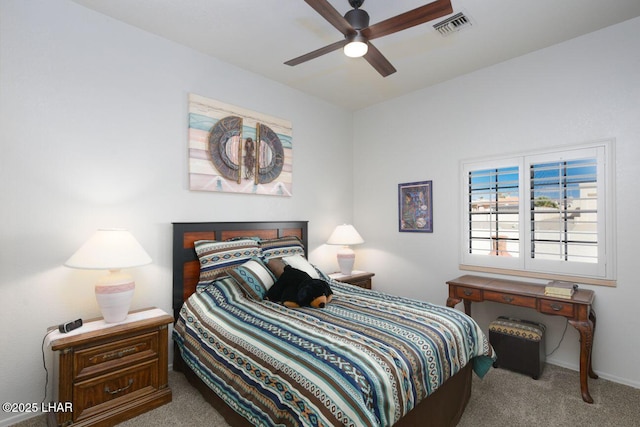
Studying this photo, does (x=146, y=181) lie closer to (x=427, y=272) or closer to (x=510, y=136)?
(x=427, y=272)

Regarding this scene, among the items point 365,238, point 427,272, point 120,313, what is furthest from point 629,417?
point 120,313

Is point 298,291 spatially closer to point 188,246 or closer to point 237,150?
point 188,246

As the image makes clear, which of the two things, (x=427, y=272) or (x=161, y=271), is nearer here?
(x=161, y=271)

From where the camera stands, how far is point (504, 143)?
10.5ft

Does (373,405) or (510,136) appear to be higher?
(510,136)

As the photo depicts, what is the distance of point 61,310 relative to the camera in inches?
89.3

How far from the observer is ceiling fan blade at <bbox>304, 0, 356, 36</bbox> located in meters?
1.75

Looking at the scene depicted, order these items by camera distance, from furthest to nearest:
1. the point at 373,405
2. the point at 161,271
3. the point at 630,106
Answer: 1. the point at 161,271
2. the point at 630,106
3. the point at 373,405

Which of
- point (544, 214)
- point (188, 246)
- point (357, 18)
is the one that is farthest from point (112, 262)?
point (544, 214)

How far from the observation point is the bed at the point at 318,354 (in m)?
1.40

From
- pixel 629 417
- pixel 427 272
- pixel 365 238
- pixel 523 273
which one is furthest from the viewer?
pixel 365 238

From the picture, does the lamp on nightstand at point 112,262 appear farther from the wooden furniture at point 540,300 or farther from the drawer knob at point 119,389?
the wooden furniture at point 540,300

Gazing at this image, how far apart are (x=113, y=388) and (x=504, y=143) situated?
12.7 ft

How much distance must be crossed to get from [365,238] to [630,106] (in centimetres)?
291
